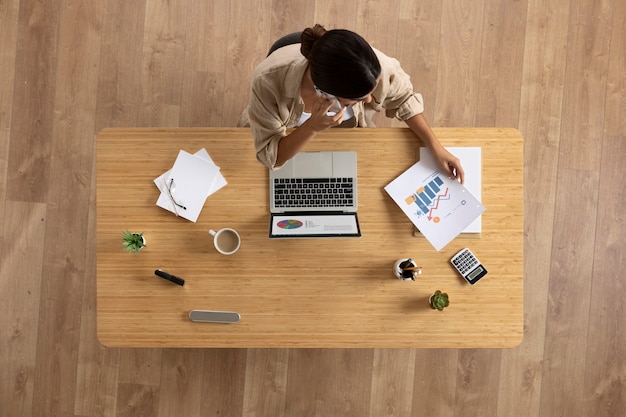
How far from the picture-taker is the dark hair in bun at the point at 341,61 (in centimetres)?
106

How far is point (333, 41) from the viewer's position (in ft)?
3.48

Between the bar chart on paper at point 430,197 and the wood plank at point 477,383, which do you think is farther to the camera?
the wood plank at point 477,383

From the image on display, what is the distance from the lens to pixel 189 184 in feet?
4.98

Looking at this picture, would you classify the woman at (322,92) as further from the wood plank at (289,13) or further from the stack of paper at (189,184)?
the wood plank at (289,13)

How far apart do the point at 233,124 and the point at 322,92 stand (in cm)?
123

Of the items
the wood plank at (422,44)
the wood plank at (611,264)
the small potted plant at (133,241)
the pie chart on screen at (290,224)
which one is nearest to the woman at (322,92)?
the pie chart on screen at (290,224)

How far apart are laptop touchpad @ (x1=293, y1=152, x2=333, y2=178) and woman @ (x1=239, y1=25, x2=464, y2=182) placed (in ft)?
0.22

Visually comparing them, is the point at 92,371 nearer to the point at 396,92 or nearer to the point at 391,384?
the point at 391,384

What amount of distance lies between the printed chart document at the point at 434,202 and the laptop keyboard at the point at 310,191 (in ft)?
0.46

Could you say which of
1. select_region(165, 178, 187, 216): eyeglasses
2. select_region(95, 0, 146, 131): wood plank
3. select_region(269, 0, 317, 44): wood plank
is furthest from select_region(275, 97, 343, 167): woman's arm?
select_region(95, 0, 146, 131): wood plank

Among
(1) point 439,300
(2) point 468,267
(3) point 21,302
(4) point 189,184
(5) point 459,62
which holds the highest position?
(5) point 459,62

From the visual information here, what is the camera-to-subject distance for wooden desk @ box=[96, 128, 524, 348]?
152 cm

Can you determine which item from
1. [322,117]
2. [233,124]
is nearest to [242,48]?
[233,124]

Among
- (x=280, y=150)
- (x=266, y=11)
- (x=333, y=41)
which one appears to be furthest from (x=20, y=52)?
(x=333, y=41)
